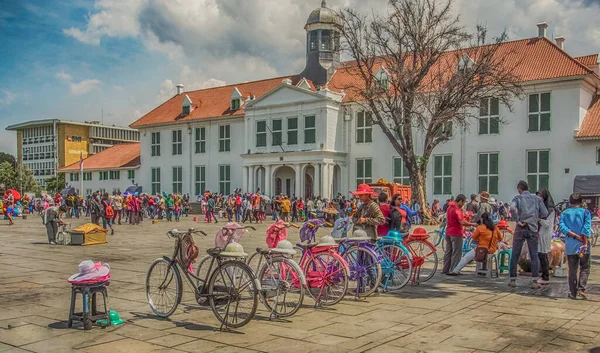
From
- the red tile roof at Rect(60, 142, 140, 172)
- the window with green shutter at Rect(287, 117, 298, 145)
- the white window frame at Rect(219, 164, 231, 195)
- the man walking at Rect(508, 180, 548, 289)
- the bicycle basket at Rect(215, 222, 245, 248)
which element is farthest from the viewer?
the red tile roof at Rect(60, 142, 140, 172)

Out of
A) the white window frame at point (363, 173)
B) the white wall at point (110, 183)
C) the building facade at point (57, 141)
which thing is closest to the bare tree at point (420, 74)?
the white window frame at point (363, 173)

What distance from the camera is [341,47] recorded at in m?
31.8

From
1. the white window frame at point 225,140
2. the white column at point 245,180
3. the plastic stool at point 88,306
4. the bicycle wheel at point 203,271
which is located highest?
the white window frame at point 225,140

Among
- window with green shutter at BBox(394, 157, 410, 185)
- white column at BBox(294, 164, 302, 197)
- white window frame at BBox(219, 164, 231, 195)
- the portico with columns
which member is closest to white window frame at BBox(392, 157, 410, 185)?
window with green shutter at BBox(394, 157, 410, 185)

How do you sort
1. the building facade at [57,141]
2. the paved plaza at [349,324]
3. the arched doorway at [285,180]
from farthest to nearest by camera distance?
1. the building facade at [57,141]
2. the arched doorway at [285,180]
3. the paved plaza at [349,324]

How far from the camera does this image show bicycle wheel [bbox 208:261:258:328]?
6930mm

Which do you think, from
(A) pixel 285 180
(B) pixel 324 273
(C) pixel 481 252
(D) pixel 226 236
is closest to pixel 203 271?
(D) pixel 226 236

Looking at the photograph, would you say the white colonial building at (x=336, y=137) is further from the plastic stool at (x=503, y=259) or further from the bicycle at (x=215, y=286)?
the bicycle at (x=215, y=286)

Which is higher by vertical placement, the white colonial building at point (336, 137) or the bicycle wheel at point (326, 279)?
the white colonial building at point (336, 137)

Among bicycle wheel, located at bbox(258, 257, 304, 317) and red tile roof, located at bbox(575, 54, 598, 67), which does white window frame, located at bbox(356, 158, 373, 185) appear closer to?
red tile roof, located at bbox(575, 54, 598, 67)

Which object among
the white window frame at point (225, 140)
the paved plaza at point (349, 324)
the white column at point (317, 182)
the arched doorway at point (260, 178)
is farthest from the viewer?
the white window frame at point (225, 140)

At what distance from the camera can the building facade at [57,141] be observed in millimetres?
109562

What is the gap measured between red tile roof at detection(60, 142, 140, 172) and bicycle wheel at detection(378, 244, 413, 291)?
50.1 metres

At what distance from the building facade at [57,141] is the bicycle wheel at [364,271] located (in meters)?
106
